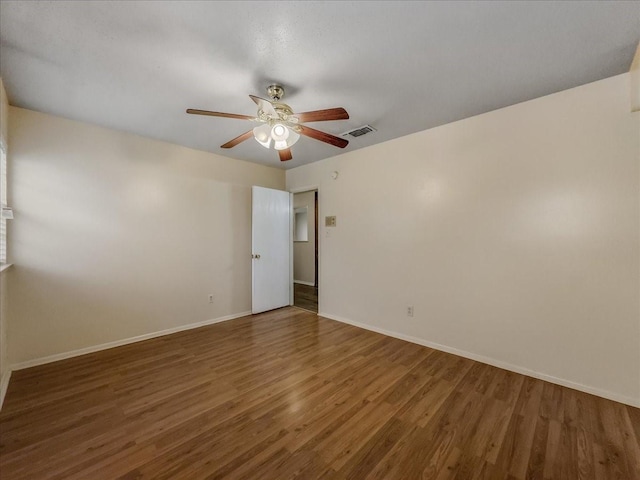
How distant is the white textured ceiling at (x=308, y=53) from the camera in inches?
58.9

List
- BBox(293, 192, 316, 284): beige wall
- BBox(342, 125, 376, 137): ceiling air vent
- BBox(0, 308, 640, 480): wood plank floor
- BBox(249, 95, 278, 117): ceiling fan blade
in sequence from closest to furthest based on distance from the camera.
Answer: BBox(0, 308, 640, 480): wood plank floor → BBox(249, 95, 278, 117): ceiling fan blade → BBox(342, 125, 376, 137): ceiling air vent → BBox(293, 192, 316, 284): beige wall

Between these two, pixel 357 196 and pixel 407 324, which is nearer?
pixel 407 324

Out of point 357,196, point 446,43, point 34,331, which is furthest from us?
point 357,196

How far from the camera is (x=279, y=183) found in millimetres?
4887

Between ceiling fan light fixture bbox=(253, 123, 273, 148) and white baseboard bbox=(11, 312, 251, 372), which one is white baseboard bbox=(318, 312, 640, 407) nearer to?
white baseboard bbox=(11, 312, 251, 372)

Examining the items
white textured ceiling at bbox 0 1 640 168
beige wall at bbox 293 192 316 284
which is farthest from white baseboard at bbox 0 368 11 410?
beige wall at bbox 293 192 316 284

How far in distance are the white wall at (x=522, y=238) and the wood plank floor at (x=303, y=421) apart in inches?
12.8

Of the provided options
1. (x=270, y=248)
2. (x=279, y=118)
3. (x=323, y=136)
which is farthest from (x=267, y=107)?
(x=270, y=248)

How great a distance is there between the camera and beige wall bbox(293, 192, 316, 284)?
6883 mm

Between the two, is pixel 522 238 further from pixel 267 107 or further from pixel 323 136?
pixel 267 107

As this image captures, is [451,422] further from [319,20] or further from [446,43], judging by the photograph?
[319,20]

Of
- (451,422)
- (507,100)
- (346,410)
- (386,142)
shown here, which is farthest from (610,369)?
(386,142)

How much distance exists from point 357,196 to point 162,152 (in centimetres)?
268

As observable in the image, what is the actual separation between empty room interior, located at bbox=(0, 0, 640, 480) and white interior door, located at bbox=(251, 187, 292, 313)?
26.3 inches
